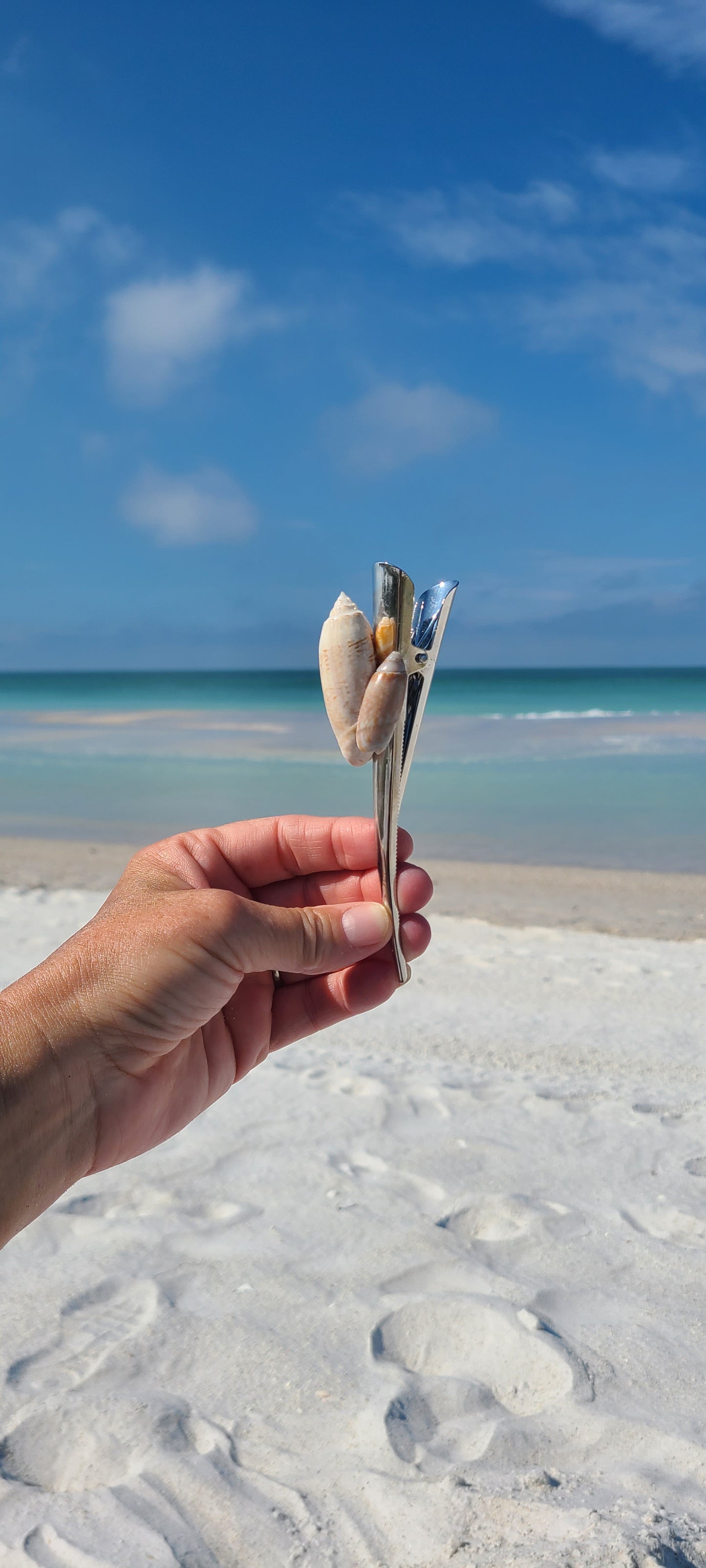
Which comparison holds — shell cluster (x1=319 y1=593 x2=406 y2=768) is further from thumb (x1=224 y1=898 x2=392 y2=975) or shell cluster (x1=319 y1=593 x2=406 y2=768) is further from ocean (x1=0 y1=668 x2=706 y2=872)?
ocean (x1=0 y1=668 x2=706 y2=872)

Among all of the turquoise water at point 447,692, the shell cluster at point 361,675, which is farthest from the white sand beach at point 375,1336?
the turquoise water at point 447,692

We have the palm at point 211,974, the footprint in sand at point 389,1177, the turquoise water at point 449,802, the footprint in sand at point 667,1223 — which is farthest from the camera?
the turquoise water at point 449,802

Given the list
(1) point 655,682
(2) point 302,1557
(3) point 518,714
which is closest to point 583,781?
(2) point 302,1557

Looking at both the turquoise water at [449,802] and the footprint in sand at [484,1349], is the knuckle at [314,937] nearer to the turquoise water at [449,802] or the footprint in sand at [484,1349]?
the footprint in sand at [484,1349]

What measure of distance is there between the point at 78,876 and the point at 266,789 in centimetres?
593

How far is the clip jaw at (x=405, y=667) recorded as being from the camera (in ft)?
5.09

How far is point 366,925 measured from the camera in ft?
5.68

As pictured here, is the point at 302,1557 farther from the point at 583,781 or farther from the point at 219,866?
the point at 583,781

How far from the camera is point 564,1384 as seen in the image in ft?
6.52

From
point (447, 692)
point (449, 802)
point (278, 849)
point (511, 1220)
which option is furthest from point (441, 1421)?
point (447, 692)

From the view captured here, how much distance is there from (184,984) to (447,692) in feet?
153

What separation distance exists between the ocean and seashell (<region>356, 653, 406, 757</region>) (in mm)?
7364

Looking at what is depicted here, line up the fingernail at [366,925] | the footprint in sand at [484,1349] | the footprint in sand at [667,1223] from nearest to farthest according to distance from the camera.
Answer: the fingernail at [366,925] → the footprint in sand at [484,1349] → the footprint in sand at [667,1223]

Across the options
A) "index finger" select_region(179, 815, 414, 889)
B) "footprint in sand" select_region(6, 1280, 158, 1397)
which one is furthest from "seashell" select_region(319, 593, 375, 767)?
"footprint in sand" select_region(6, 1280, 158, 1397)
